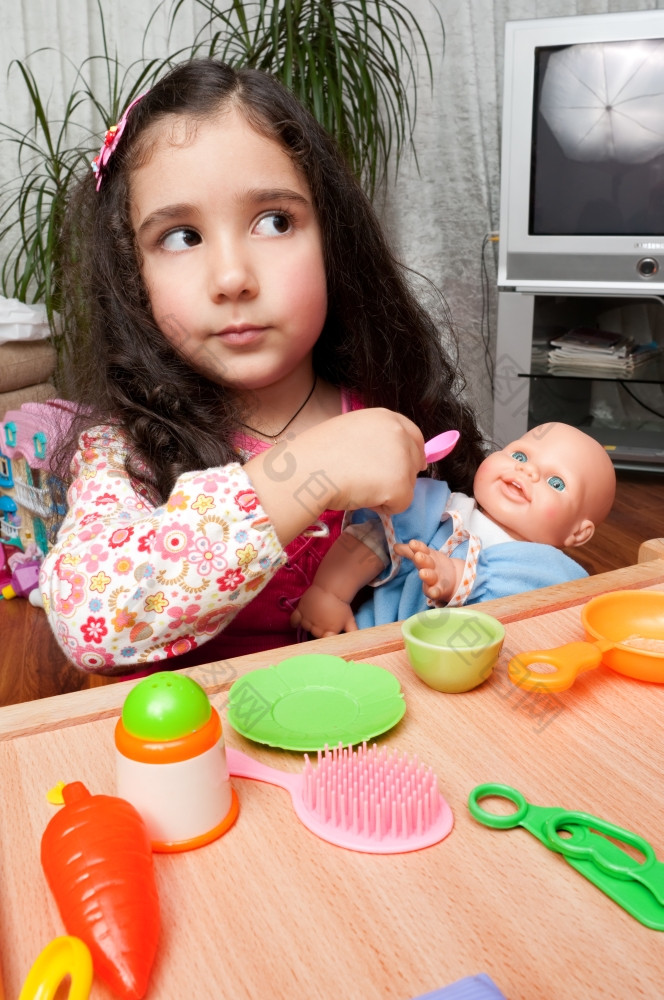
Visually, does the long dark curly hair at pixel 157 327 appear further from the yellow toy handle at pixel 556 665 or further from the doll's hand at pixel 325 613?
the yellow toy handle at pixel 556 665

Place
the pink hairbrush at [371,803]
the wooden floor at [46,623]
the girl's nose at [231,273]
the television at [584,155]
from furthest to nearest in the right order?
the television at [584,155]
the wooden floor at [46,623]
the girl's nose at [231,273]
the pink hairbrush at [371,803]

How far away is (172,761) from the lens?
412 mm

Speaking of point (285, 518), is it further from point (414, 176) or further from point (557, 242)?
point (414, 176)

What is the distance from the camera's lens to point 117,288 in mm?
892

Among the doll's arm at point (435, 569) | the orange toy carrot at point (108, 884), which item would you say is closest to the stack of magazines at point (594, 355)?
the doll's arm at point (435, 569)

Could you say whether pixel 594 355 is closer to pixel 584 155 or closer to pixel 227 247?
pixel 584 155

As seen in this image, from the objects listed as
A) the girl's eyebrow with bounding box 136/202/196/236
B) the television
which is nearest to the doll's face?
the girl's eyebrow with bounding box 136/202/196/236

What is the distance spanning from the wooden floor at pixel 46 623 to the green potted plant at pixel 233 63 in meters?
0.86

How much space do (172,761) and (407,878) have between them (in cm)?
12

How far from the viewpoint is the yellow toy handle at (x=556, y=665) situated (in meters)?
0.54

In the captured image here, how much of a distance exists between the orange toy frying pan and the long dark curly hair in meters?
0.40

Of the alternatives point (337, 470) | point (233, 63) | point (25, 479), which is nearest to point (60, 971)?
point (337, 470)

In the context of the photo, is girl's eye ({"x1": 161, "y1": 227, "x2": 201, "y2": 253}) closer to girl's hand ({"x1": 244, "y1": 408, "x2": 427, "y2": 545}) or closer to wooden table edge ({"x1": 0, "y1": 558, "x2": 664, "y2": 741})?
girl's hand ({"x1": 244, "y1": 408, "x2": 427, "y2": 545})

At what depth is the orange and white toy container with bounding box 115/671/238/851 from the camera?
412 mm
